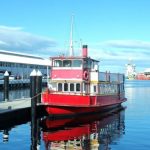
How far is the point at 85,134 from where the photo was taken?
32.2 m

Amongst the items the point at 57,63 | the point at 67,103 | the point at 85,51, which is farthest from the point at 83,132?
the point at 85,51

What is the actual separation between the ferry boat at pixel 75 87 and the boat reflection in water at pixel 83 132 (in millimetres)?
1048

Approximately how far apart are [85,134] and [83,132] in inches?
36.1

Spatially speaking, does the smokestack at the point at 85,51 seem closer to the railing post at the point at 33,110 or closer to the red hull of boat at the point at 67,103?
the red hull of boat at the point at 67,103

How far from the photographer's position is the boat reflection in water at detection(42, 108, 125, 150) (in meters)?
28.2

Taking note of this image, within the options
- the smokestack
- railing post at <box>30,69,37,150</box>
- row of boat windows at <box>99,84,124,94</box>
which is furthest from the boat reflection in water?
the smokestack

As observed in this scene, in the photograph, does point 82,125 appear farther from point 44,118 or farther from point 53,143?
point 53,143

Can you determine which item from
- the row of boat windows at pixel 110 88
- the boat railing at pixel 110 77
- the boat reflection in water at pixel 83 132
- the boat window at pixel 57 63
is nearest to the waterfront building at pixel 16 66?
the boat railing at pixel 110 77

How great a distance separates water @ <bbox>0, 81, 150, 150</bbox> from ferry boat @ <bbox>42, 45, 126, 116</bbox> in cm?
125

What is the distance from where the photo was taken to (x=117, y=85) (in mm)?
50594

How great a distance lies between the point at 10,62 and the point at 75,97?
176 ft

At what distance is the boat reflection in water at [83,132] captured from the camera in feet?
92.4

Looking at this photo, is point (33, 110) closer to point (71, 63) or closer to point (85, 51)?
point (71, 63)

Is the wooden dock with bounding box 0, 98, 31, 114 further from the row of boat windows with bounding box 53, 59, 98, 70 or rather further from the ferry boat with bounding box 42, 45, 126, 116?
the row of boat windows with bounding box 53, 59, 98, 70
